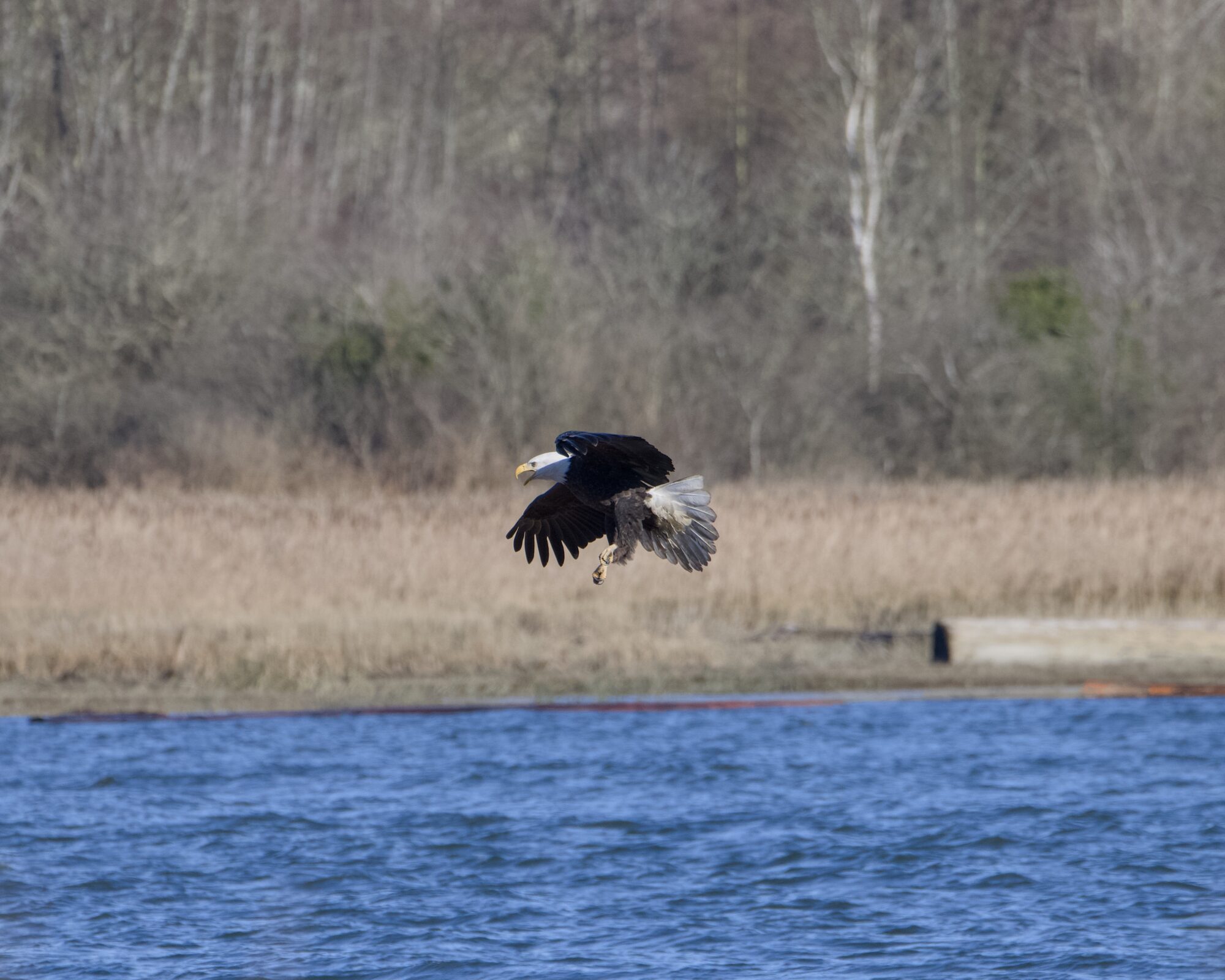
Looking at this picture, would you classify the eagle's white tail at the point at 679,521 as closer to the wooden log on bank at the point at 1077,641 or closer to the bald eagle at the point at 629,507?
the bald eagle at the point at 629,507

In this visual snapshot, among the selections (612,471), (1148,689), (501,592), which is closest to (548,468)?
(612,471)

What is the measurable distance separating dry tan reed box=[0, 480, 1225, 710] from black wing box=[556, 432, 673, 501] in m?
6.82

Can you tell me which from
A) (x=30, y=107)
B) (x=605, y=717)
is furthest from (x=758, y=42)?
(x=605, y=717)

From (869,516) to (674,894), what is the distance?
728 centimetres

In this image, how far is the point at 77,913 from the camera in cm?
932

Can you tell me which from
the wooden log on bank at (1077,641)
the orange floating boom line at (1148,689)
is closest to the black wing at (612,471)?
the wooden log on bank at (1077,641)

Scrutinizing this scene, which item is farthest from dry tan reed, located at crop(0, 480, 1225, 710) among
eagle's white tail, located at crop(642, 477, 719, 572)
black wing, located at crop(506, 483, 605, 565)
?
eagle's white tail, located at crop(642, 477, 719, 572)

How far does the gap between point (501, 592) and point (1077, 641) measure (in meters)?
4.34

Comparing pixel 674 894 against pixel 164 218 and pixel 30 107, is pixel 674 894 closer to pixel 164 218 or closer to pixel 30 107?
pixel 164 218

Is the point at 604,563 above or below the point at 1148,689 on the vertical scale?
above

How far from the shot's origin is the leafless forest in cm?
2362

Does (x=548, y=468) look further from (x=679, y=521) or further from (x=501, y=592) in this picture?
(x=501, y=592)

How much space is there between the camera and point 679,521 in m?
6.81

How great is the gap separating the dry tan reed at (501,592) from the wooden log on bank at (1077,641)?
0.51 metres
